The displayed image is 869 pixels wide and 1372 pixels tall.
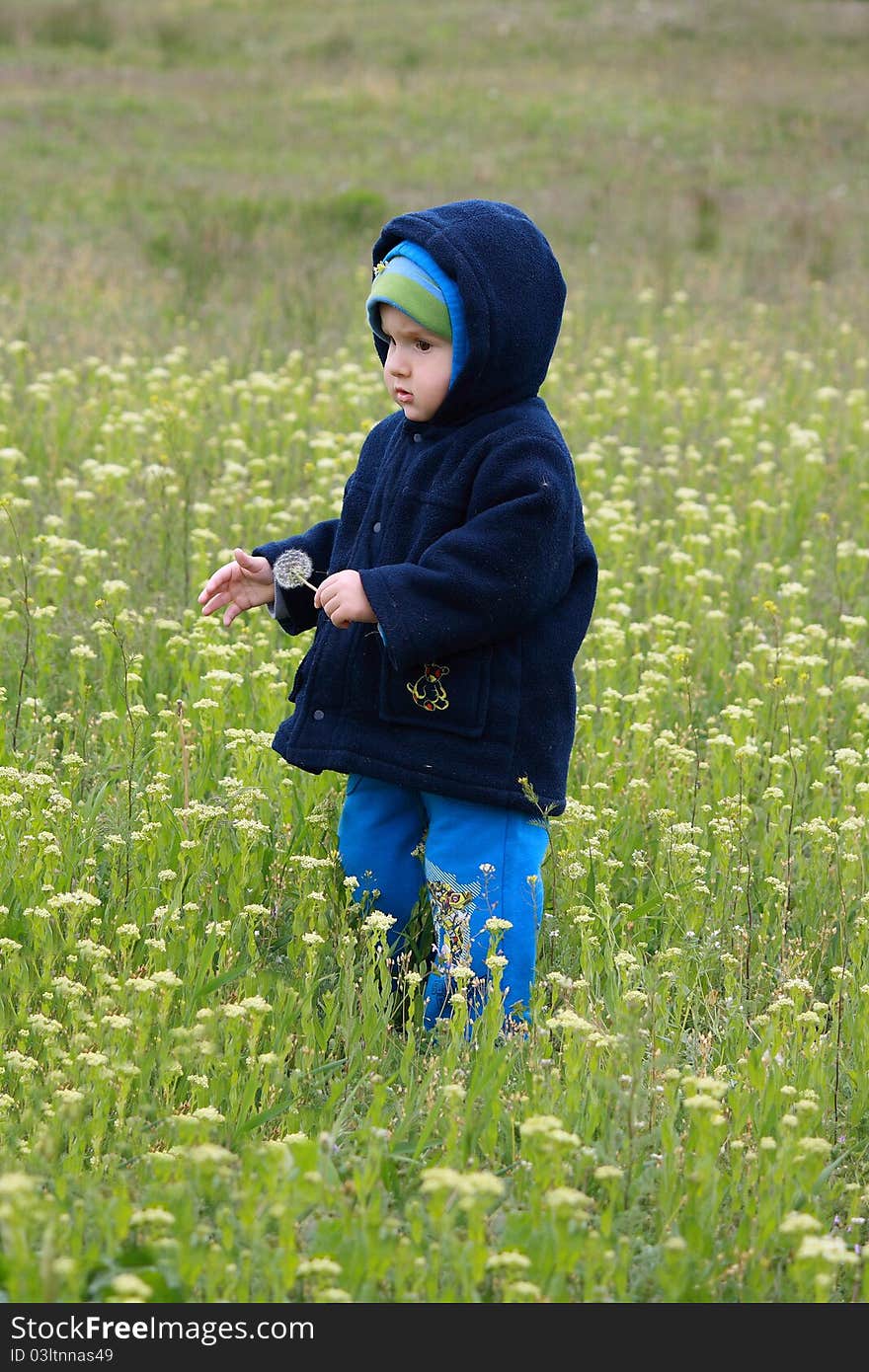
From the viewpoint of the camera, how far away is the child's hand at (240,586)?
4211 millimetres

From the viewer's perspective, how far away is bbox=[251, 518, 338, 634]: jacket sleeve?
13.8ft

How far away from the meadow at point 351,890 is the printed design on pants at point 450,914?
5.1 inches

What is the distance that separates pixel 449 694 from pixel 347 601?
36 cm

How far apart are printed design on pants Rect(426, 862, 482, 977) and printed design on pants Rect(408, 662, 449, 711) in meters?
0.40

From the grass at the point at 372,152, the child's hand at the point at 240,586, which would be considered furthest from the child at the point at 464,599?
the grass at the point at 372,152

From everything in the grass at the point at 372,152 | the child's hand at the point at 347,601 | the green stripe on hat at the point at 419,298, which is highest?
the grass at the point at 372,152

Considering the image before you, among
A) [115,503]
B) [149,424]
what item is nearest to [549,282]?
[115,503]

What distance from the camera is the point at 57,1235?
2746 millimetres

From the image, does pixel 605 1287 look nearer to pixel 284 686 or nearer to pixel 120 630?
pixel 284 686

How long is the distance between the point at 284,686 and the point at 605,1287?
288cm

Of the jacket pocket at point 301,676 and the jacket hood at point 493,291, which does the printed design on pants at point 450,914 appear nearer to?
the jacket pocket at point 301,676

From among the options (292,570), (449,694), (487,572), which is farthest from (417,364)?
(449,694)

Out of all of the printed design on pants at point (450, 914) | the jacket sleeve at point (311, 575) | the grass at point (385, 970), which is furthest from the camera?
the jacket sleeve at point (311, 575)

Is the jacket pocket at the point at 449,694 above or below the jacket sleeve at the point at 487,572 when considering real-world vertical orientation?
below
